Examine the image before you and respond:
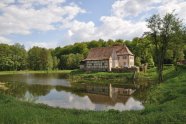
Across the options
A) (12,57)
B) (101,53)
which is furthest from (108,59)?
(12,57)

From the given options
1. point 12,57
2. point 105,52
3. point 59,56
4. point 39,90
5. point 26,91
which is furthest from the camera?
point 59,56

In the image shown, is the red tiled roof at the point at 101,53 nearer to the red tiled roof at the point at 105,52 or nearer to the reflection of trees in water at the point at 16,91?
the red tiled roof at the point at 105,52

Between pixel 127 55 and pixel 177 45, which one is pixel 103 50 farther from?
pixel 177 45

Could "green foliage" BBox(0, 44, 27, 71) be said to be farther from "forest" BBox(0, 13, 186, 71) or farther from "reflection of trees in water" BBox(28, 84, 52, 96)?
"reflection of trees in water" BBox(28, 84, 52, 96)

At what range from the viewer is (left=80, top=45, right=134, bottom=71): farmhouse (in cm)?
6756

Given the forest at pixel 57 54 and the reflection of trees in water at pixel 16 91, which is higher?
the forest at pixel 57 54

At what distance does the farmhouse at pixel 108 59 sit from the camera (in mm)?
67562

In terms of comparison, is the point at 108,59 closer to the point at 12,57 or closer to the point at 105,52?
the point at 105,52

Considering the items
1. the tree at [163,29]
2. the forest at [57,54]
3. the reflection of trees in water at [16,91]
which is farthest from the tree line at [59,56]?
the reflection of trees in water at [16,91]

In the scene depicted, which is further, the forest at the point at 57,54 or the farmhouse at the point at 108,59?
the forest at the point at 57,54

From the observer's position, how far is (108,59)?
66.5 m

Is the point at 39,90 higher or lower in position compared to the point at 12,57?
lower

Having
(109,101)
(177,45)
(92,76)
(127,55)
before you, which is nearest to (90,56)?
(127,55)

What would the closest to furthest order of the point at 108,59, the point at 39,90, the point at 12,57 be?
the point at 39,90
the point at 108,59
the point at 12,57
